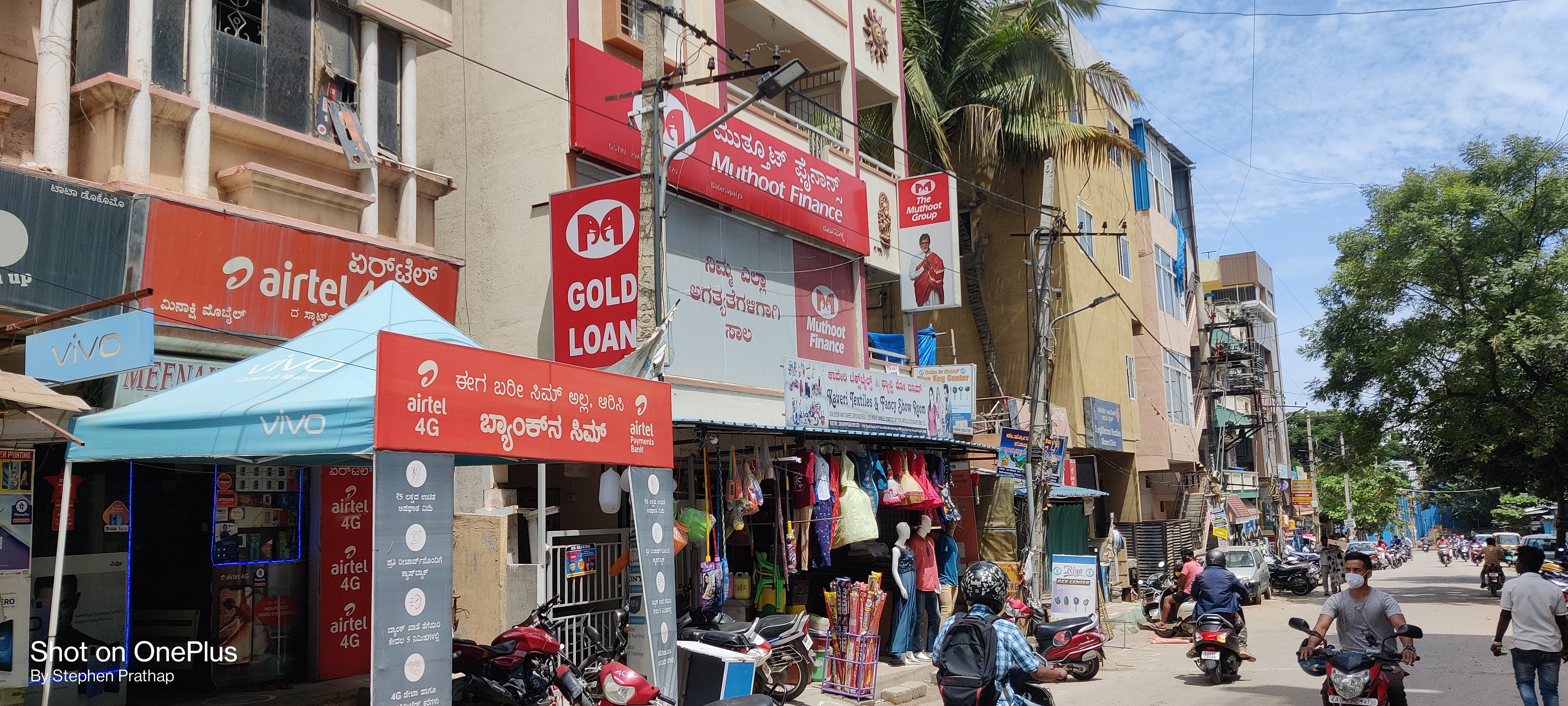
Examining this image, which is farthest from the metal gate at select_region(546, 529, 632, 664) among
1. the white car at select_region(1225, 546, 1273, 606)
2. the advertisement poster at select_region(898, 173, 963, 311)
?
the white car at select_region(1225, 546, 1273, 606)

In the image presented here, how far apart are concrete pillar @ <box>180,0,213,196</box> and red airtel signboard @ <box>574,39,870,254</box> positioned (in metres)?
4.30

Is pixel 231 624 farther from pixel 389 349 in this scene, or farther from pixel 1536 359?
pixel 1536 359

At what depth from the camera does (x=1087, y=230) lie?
2952 cm

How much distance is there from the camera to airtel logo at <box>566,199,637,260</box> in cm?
1234

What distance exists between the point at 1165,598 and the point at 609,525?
11.2 meters

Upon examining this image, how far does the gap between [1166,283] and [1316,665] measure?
2978cm

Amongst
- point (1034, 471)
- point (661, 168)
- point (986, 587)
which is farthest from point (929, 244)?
point (986, 587)

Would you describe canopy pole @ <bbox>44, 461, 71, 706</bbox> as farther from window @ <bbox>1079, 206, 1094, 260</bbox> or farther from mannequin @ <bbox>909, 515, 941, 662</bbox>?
window @ <bbox>1079, 206, 1094, 260</bbox>

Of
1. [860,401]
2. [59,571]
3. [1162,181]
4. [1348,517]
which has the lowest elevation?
[1348,517]

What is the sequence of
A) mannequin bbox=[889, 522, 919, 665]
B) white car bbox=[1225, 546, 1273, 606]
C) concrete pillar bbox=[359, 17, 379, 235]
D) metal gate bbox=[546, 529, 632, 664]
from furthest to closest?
white car bbox=[1225, 546, 1273, 606] → mannequin bbox=[889, 522, 919, 665] → concrete pillar bbox=[359, 17, 379, 235] → metal gate bbox=[546, 529, 632, 664]

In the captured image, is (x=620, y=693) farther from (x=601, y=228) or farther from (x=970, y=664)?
(x=601, y=228)

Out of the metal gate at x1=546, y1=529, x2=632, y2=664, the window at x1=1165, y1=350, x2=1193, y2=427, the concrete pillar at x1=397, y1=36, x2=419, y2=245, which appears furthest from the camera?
the window at x1=1165, y1=350, x2=1193, y2=427

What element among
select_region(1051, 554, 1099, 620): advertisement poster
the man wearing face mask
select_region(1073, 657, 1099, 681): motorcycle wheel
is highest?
the man wearing face mask

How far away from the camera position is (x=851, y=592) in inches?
488
